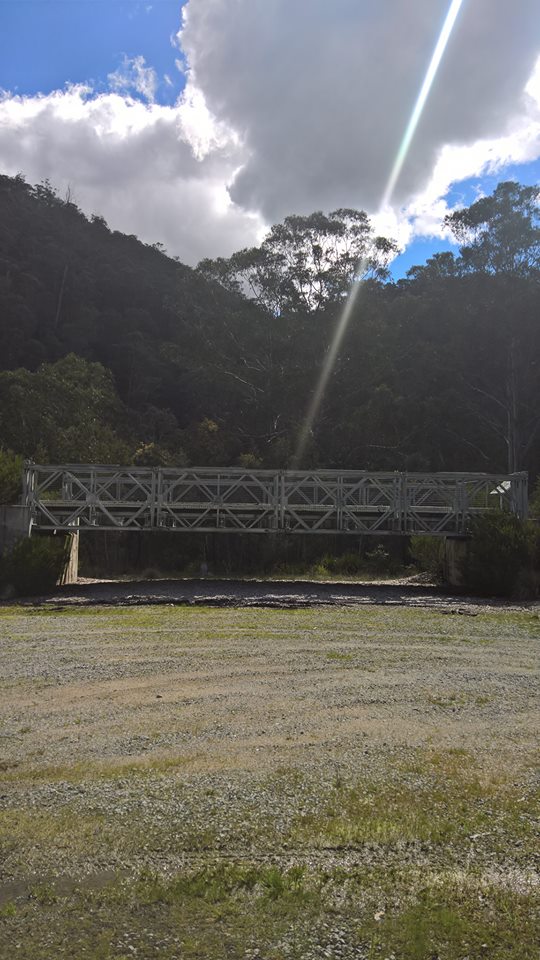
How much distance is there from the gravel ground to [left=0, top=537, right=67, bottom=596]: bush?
26.3 feet

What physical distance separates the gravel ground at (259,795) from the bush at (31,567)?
803cm

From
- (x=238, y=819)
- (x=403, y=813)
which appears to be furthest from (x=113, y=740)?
(x=403, y=813)

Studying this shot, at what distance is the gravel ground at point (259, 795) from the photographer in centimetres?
301

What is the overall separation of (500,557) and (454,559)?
5.90 feet

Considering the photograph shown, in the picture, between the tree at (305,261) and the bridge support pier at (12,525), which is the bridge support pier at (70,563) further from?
the tree at (305,261)

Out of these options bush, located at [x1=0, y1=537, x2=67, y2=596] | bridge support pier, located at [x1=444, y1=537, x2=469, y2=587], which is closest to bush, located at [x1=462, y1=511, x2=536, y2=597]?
bridge support pier, located at [x1=444, y1=537, x2=469, y2=587]

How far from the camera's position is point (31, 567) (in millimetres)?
16969

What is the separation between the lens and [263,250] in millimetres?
38031

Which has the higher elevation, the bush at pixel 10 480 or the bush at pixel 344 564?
the bush at pixel 10 480

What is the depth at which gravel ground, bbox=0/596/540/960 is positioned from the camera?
301 centimetres

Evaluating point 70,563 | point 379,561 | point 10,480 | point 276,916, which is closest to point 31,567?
point 70,563

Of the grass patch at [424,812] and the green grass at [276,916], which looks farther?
the grass patch at [424,812]

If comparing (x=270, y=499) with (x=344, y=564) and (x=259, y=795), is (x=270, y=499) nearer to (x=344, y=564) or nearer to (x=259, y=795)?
(x=344, y=564)

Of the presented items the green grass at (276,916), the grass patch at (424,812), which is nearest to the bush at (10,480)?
the grass patch at (424,812)
